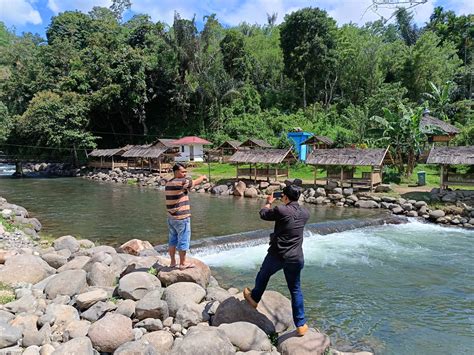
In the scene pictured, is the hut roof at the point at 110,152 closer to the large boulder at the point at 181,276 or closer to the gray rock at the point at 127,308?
the large boulder at the point at 181,276

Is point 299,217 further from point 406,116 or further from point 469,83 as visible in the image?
point 469,83

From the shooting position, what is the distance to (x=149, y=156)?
3588 cm

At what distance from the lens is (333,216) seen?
1948cm

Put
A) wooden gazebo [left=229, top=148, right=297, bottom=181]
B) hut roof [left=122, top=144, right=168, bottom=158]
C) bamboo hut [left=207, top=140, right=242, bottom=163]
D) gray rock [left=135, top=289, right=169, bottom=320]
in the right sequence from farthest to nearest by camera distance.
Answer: bamboo hut [left=207, top=140, right=242, bottom=163] < hut roof [left=122, top=144, right=168, bottom=158] < wooden gazebo [left=229, top=148, right=297, bottom=181] < gray rock [left=135, top=289, right=169, bottom=320]

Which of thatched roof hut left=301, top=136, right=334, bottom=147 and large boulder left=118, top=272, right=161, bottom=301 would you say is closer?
large boulder left=118, top=272, right=161, bottom=301

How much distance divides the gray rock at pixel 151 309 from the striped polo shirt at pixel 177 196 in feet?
4.93

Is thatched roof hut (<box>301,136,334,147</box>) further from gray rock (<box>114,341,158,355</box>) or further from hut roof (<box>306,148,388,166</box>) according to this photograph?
gray rock (<box>114,341,158,355</box>)

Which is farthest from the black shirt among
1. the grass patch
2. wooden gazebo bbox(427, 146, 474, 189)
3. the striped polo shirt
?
wooden gazebo bbox(427, 146, 474, 189)

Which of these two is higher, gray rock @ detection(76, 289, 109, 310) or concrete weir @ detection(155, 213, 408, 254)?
gray rock @ detection(76, 289, 109, 310)

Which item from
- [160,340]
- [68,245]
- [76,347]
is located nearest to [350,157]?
[68,245]

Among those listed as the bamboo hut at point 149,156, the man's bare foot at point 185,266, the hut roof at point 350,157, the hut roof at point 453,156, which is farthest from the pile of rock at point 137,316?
the bamboo hut at point 149,156

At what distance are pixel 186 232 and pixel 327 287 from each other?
4.62 m

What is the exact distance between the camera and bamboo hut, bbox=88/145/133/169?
39.7 metres

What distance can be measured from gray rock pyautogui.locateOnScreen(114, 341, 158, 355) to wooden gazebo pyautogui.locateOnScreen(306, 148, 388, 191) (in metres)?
19.6
